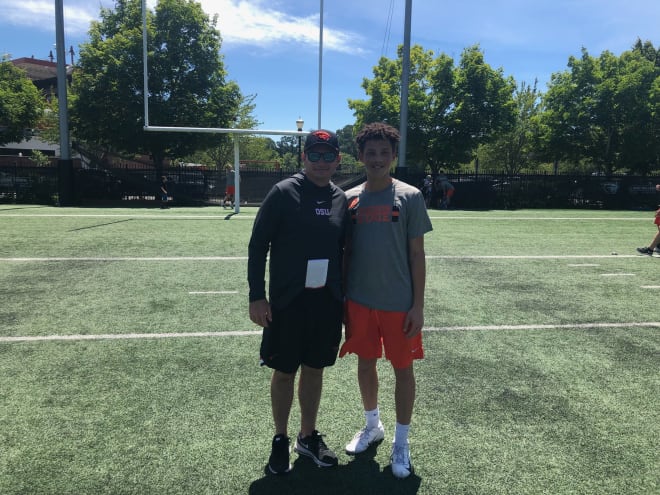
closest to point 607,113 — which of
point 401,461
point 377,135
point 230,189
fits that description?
point 230,189

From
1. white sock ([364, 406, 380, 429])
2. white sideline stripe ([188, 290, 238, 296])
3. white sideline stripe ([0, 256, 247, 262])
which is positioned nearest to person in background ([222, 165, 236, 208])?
white sideline stripe ([0, 256, 247, 262])

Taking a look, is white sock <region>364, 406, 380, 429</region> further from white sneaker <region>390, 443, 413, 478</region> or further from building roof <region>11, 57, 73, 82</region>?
building roof <region>11, 57, 73, 82</region>

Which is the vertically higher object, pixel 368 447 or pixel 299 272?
pixel 299 272

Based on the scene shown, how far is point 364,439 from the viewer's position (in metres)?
2.76

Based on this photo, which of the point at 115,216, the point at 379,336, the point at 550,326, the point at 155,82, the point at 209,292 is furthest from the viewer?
the point at 155,82

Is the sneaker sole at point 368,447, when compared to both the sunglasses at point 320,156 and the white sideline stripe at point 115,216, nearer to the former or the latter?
the sunglasses at point 320,156

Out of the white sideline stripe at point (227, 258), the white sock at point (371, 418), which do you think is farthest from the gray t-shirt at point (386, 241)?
the white sideline stripe at point (227, 258)

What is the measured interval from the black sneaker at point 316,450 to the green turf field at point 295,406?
0.18 feet

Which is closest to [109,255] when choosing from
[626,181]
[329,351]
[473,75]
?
[329,351]

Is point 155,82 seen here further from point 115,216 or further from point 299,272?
point 299,272

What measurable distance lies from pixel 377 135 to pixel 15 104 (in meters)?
26.6

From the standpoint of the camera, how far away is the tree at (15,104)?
22.5 metres

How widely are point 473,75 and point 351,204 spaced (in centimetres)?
2470

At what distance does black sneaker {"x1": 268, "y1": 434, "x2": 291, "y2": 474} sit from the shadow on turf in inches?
1.4
